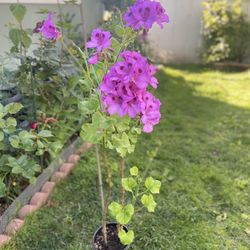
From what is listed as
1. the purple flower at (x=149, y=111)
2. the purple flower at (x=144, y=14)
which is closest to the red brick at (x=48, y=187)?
the purple flower at (x=149, y=111)

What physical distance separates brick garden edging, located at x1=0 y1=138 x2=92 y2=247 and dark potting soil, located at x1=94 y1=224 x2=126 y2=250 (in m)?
0.48

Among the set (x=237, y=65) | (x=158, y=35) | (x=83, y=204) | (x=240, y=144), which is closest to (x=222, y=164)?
(x=240, y=144)

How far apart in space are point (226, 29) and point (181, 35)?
34.8 inches

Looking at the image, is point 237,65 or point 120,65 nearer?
point 120,65

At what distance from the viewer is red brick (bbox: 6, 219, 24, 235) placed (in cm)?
204

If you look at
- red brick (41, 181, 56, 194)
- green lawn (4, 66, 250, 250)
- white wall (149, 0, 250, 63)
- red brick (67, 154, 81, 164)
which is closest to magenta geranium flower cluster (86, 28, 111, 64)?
green lawn (4, 66, 250, 250)

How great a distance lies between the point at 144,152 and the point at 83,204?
831mm

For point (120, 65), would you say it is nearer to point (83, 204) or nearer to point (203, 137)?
point (83, 204)

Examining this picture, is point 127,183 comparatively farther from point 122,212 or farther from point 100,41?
point 100,41

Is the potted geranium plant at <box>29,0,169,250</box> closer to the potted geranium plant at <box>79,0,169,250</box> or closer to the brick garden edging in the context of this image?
the potted geranium plant at <box>79,0,169,250</box>

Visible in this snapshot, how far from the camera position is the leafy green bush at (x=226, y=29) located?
5.81m

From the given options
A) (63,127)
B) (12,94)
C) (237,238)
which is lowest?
(237,238)

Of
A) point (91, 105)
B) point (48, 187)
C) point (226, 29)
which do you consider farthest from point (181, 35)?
point (91, 105)

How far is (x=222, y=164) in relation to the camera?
114 inches
